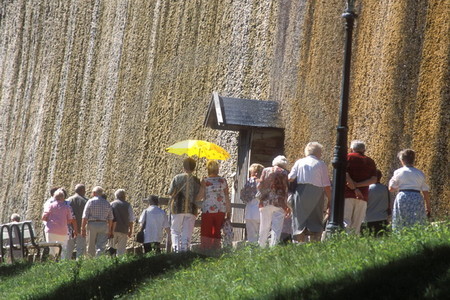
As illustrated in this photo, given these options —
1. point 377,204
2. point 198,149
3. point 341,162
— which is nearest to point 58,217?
point 198,149

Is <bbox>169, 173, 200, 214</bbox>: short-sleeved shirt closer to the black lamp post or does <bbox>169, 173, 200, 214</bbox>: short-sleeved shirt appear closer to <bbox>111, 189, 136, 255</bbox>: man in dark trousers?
<bbox>111, 189, 136, 255</bbox>: man in dark trousers

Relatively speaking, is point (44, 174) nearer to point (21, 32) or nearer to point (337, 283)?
point (21, 32)

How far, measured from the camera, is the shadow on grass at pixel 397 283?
7.07 meters

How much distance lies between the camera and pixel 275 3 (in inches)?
848

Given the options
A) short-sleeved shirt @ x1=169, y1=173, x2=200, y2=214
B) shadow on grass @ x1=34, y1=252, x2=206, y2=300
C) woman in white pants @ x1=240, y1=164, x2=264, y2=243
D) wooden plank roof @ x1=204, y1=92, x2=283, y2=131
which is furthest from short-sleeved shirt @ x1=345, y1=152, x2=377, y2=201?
wooden plank roof @ x1=204, y1=92, x2=283, y2=131

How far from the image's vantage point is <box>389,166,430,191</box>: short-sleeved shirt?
39.1 feet

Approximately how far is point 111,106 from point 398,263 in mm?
21047

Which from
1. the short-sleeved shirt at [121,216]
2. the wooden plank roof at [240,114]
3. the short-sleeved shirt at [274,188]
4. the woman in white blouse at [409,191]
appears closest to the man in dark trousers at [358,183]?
the woman in white blouse at [409,191]

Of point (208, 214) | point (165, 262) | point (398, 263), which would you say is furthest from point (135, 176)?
point (398, 263)

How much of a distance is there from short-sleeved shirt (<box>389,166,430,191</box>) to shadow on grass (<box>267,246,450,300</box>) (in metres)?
3.48

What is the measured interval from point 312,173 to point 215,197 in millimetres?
2305

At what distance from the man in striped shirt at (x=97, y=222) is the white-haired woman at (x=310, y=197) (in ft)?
16.1

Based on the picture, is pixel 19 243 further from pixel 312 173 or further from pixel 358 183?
pixel 358 183

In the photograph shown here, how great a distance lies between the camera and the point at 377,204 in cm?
1339
